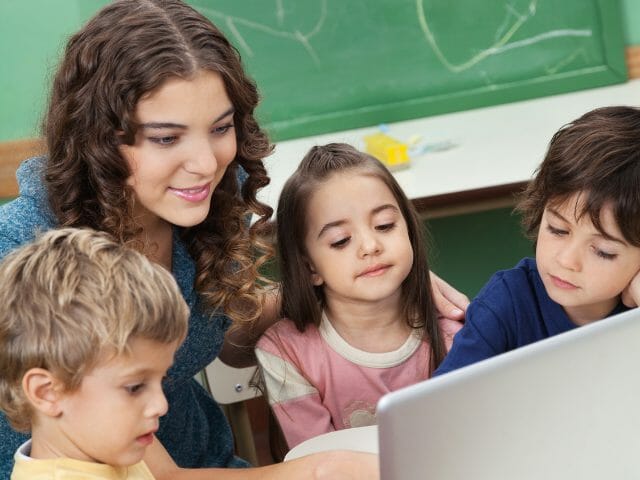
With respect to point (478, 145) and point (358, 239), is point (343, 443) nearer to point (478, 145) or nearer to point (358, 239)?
point (358, 239)

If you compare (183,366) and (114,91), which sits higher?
(114,91)

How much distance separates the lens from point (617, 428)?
0.91 meters

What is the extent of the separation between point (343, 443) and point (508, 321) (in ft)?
0.98

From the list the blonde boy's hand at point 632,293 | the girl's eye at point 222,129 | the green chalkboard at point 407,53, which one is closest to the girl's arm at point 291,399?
the girl's eye at point 222,129

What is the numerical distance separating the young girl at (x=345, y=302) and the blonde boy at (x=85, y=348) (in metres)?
0.54

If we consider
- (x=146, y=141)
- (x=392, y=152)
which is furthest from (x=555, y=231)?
(x=392, y=152)

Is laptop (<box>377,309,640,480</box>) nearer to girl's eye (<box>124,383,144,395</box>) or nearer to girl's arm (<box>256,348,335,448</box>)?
girl's eye (<box>124,383,144,395</box>)

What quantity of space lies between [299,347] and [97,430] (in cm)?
62

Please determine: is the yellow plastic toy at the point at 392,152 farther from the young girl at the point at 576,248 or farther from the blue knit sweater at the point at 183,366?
the young girl at the point at 576,248

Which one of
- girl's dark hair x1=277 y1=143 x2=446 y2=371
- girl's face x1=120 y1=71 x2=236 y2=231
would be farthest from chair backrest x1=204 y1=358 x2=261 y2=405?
girl's face x1=120 y1=71 x2=236 y2=231

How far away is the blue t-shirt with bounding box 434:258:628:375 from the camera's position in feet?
4.46

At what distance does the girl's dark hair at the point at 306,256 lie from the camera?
5.19 ft

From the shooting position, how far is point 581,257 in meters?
1.27

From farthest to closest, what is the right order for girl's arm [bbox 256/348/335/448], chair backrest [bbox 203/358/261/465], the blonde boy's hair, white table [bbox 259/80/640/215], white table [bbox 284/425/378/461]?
white table [bbox 259/80/640/215] < chair backrest [bbox 203/358/261/465] < girl's arm [bbox 256/348/335/448] < white table [bbox 284/425/378/461] < the blonde boy's hair
